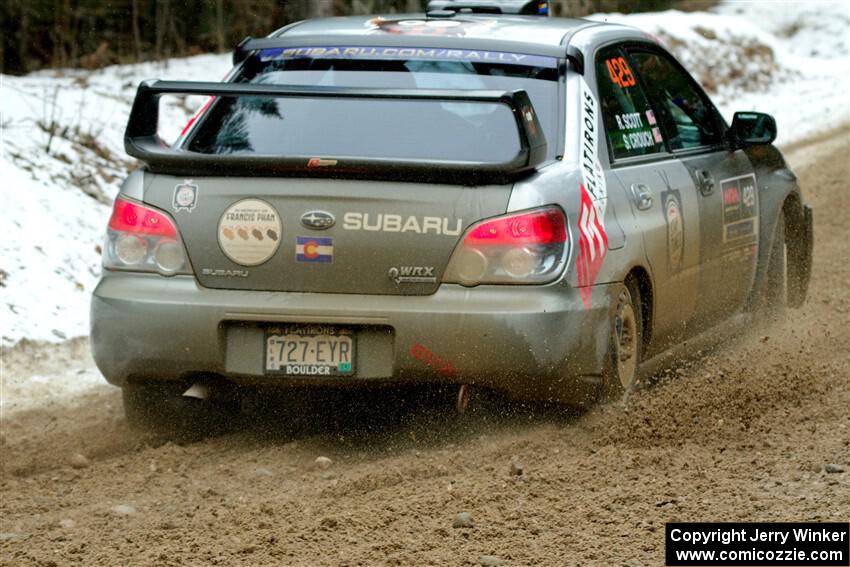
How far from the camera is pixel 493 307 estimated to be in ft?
16.8

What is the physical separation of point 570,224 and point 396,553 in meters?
1.59

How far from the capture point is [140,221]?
17.7 ft

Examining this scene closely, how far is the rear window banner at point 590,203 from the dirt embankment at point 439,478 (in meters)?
0.58

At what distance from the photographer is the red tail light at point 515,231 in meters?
5.12

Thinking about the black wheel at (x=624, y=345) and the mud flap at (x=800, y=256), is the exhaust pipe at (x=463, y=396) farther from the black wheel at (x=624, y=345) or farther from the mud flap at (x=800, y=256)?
the mud flap at (x=800, y=256)

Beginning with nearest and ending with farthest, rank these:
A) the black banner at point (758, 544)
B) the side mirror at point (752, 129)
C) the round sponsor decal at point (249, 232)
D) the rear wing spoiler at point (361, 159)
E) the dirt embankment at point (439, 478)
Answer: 1. the black banner at point (758, 544)
2. the dirt embankment at point (439, 478)
3. the rear wing spoiler at point (361, 159)
4. the round sponsor decal at point (249, 232)
5. the side mirror at point (752, 129)

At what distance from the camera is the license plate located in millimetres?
5234

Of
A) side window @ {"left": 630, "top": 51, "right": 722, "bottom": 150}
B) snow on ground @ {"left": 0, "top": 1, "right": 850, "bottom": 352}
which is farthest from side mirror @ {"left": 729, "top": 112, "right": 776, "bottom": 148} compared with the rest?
snow on ground @ {"left": 0, "top": 1, "right": 850, "bottom": 352}

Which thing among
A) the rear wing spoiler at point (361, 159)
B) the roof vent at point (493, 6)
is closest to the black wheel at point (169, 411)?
the rear wing spoiler at point (361, 159)

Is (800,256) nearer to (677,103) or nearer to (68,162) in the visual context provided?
(677,103)

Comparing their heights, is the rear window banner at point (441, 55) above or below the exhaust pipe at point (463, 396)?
above

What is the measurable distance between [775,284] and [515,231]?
2.86 m

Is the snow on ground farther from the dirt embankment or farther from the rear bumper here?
the rear bumper

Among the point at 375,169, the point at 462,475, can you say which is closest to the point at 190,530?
the point at 462,475
